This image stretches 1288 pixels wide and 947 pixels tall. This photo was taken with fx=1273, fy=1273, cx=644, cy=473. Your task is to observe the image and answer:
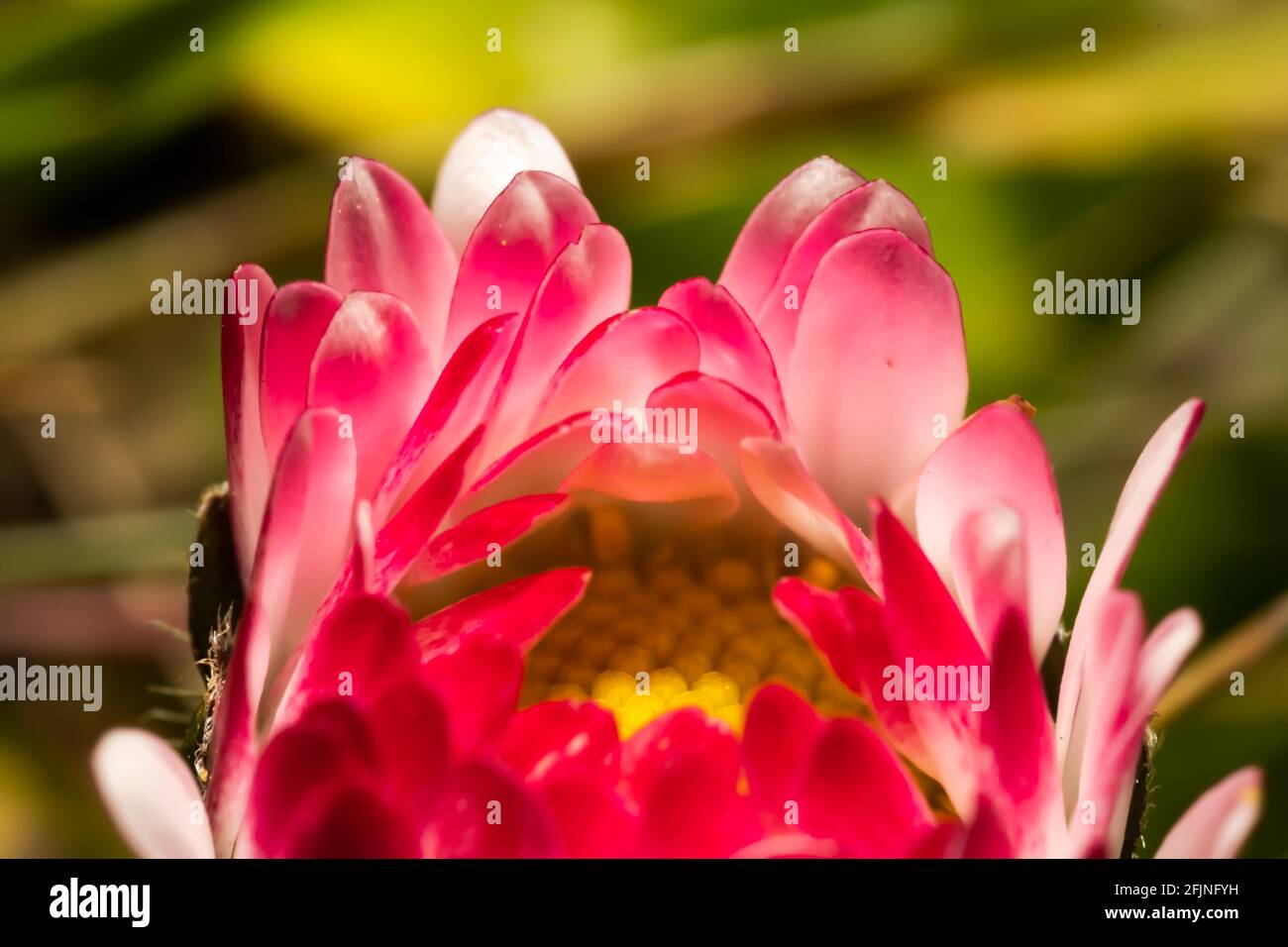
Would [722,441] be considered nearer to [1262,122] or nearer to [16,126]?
[1262,122]

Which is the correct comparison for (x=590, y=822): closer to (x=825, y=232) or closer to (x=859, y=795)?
(x=859, y=795)

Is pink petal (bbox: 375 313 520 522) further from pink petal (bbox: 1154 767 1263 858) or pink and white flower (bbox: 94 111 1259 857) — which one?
pink petal (bbox: 1154 767 1263 858)

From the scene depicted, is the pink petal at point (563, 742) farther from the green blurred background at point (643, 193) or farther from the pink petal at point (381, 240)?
the green blurred background at point (643, 193)

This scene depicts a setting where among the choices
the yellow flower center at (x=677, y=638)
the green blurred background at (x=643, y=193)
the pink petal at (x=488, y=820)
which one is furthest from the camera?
the green blurred background at (x=643, y=193)

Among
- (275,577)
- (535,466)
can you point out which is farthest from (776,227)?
(275,577)

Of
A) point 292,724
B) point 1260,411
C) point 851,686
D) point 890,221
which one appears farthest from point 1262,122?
point 292,724

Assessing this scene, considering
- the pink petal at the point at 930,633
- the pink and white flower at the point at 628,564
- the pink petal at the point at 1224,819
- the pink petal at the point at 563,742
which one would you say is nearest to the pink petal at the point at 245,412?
the pink and white flower at the point at 628,564

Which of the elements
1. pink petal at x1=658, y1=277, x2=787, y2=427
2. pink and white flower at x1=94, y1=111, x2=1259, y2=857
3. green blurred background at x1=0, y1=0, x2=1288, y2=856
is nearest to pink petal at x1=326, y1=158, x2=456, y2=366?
pink and white flower at x1=94, y1=111, x2=1259, y2=857
